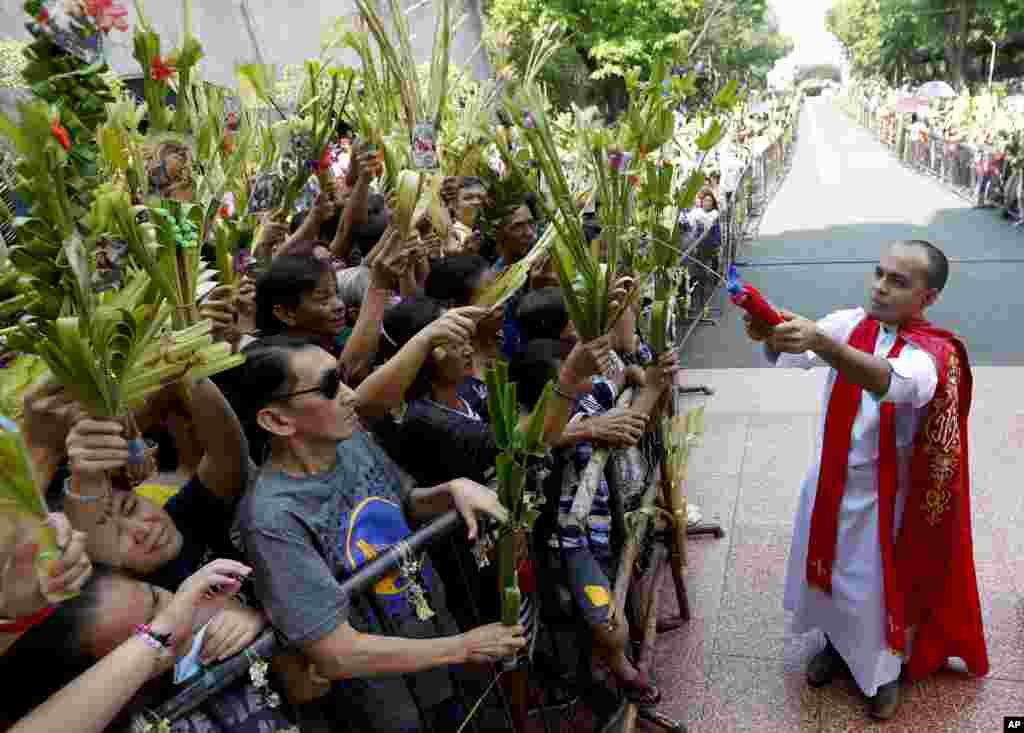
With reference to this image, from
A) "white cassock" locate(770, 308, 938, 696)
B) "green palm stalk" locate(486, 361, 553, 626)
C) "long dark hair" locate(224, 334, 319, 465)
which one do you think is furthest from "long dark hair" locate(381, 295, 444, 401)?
"white cassock" locate(770, 308, 938, 696)

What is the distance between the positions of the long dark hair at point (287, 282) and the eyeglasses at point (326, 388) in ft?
2.80

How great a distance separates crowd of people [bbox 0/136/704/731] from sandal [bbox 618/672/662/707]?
0.4 inches

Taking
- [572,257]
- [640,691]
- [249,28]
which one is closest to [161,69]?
[572,257]

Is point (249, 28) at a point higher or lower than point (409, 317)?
higher

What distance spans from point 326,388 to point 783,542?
274 cm

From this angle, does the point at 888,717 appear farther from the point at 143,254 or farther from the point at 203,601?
the point at 143,254

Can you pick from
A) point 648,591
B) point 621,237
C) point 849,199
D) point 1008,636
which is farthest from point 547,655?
point 849,199

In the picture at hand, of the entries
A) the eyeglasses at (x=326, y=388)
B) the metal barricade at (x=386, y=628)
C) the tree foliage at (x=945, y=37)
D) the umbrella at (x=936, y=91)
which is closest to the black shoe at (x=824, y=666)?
the metal barricade at (x=386, y=628)

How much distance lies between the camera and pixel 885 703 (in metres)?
2.82

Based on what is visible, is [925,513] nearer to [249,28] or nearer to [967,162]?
[967,162]

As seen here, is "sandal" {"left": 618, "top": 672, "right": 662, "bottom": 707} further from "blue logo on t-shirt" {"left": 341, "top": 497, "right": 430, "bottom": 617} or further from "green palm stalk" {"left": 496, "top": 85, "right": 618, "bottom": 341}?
"green palm stalk" {"left": 496, "top": 85, "right": 618, "bottom": 341}

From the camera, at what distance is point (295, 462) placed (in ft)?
6.45

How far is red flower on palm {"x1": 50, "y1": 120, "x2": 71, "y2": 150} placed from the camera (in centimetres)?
133

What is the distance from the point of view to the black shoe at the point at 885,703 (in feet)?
9.24
